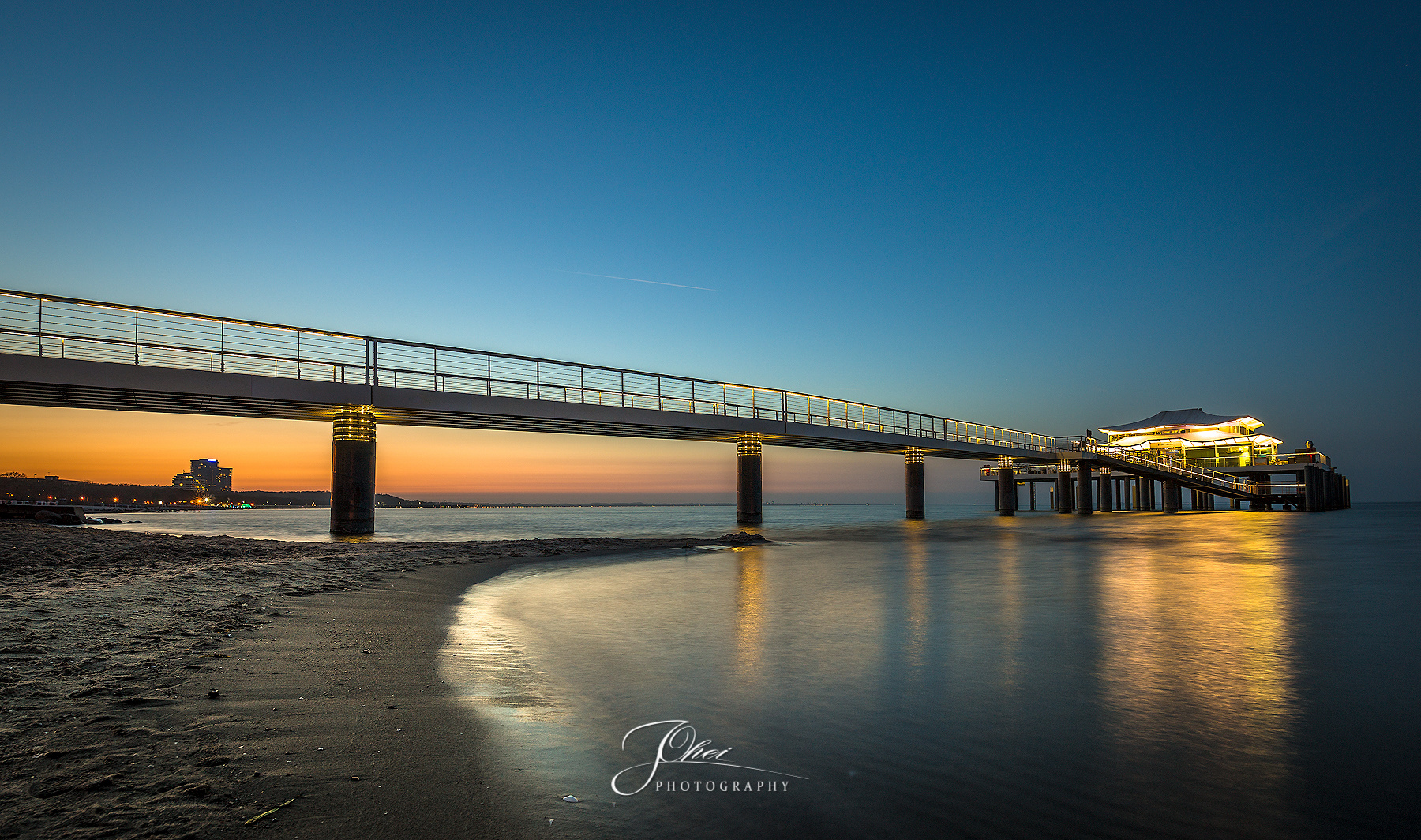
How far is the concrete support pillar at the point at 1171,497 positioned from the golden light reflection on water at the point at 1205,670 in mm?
79727

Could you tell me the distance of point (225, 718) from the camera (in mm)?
5359

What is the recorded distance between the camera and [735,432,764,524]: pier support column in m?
53.3

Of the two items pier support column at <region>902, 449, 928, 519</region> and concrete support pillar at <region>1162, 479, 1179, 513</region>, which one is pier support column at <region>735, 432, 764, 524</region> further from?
concrete support pillar at <region>1162, 479, 1179, 513</region>

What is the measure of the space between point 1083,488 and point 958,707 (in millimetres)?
88528

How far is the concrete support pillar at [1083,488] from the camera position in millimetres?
83500

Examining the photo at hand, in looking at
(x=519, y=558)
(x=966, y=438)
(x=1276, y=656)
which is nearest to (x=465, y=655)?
(x=1276, y=656)

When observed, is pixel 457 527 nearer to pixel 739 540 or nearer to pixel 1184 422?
pixel 739 540

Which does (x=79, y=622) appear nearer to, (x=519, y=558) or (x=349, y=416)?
(x=519, y=558)

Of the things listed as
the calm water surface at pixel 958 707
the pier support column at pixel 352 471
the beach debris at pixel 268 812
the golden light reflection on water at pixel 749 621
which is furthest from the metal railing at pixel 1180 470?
the beach debris at pixel 268 812

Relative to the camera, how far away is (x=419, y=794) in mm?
4266

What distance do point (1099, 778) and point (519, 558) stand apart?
65.6 ft

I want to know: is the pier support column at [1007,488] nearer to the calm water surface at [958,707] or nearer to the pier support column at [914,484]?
the pier support column at [914,484]

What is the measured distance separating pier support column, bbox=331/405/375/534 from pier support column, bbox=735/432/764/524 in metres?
27.1

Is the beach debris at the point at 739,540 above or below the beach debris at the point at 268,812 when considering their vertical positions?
below
